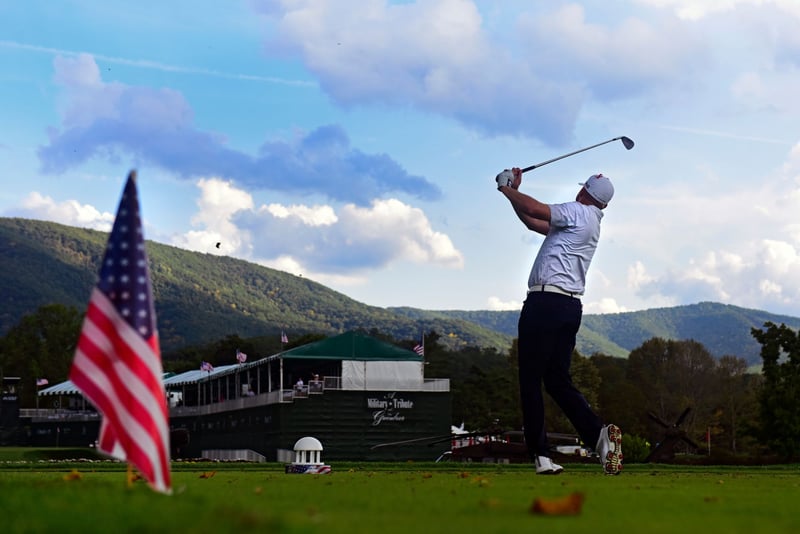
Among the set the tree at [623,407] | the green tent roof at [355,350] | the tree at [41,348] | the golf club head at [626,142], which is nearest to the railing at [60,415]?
the tree at [41,348]

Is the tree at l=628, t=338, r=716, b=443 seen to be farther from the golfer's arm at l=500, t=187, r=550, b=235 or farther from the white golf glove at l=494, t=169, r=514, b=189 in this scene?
the white golf glove at l=494, t=169, r=514, b=189

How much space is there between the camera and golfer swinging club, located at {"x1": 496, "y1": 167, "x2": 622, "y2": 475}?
10.4 metres

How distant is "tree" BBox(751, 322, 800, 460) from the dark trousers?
36022mm

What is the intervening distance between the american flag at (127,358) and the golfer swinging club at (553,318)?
5264 millimetres

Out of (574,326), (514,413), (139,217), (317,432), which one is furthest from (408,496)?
(514,413)

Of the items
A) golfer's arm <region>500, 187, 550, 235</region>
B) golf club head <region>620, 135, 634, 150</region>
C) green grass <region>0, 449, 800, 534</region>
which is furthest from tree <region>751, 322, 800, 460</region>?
green grass <region>0, 449, 800, 534</region>

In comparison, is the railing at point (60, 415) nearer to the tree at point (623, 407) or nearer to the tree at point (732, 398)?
the tree at point (623, 407)

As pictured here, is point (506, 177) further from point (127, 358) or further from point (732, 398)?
point (732, 398)

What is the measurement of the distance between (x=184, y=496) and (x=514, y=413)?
280 ft

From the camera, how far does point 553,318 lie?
1041cm

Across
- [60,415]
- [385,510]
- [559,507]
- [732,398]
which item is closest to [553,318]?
[385,510]

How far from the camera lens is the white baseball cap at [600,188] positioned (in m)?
11.0

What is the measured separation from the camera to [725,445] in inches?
4186

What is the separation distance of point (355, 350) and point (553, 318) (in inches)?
1653
